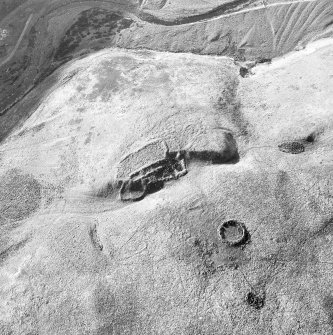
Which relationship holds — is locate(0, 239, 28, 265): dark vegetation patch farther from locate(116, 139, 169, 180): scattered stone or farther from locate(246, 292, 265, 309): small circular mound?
locate(246, 292, 265, 309): small circular mound

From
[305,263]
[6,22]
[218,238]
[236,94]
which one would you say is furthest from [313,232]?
[6,22]

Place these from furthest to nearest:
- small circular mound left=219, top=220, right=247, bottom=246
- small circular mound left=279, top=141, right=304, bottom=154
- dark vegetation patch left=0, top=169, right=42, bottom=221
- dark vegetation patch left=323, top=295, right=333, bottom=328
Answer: dark vegetation patch left=0, top=169, right=42, bottom=221 < small circular mound left=279, top=141, right=304, bottom=154 < small circular mound left=219, top=220, right=247, bottom=246 < dark vegetation patch left=323, top=295, right=333, bottom=328

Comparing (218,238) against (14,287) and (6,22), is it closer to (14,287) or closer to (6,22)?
(14,287)

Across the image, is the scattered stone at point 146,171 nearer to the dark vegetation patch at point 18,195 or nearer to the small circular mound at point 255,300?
the dark vegetation patch at point 18,195

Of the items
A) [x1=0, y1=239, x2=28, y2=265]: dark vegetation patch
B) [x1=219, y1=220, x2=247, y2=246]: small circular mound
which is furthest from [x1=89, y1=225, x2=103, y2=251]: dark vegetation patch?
[x1=219, y1=220, x2=247, y2=246]: small circular mound

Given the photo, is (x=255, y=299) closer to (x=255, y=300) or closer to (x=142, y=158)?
(x=255, y=300)
